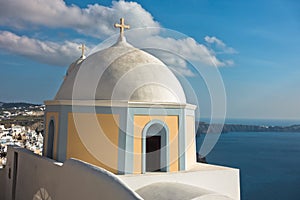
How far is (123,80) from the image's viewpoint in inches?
294

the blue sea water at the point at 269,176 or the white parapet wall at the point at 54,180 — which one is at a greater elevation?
the white parapet wall at the point at 54,180

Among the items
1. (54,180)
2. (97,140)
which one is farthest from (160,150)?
(54,180)

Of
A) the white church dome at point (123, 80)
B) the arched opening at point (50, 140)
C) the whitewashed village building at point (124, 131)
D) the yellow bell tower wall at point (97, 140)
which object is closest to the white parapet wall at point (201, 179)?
the whitewashed village building at point (124, 131)

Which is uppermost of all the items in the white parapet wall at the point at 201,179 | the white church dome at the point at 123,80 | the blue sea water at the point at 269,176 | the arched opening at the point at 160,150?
the white church dome at the point at 123,80

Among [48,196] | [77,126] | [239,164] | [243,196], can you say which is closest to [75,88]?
[77,126]

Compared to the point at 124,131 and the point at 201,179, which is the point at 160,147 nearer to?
the point at 124,131

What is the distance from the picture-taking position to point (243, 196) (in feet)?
111

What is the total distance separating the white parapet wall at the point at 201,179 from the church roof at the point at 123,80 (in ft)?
6.03

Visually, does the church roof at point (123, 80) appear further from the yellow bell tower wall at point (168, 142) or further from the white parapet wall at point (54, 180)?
the white parapet wall at point (54, 180)

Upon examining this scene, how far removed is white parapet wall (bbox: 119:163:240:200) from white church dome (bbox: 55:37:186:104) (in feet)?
5.98

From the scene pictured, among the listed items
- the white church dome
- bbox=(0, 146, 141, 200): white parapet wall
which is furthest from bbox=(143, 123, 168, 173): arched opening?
bbox=(0, 146, 141, 200): white parapet wall

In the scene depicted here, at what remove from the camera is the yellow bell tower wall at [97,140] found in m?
6.91

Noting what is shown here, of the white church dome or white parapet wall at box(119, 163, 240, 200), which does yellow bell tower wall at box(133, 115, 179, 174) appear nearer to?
white parapet wall at box(119, 163, 240, 200)

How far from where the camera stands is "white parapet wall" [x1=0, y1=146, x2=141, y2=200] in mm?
4527
